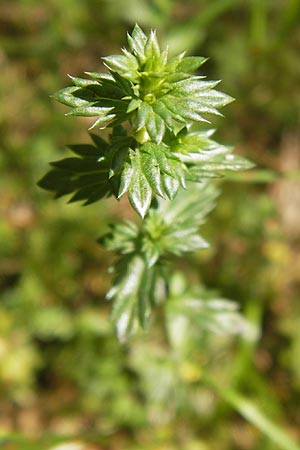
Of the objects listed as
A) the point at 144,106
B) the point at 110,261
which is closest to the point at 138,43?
the point at 144,106

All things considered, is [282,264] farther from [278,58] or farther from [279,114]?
[278,58]

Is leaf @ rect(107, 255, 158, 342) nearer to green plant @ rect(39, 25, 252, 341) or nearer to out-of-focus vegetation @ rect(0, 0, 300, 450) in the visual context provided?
green plant @ rect(39, 25, 252, 341)

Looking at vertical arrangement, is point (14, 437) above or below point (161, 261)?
below

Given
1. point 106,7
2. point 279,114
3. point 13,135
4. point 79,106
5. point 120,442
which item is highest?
point 106,7

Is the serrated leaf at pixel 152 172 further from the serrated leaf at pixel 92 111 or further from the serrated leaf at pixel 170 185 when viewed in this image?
the serrated leaf at pixel 92 111

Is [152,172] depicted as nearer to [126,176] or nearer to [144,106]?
[126,176]

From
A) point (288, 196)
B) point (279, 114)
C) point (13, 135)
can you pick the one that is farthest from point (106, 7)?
point (288, 196)
